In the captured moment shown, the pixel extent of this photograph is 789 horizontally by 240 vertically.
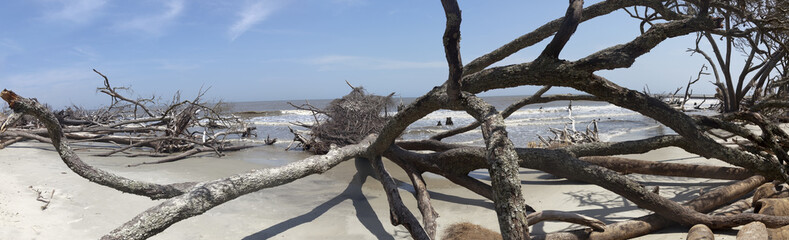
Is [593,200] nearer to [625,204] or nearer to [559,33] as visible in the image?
[625,204]

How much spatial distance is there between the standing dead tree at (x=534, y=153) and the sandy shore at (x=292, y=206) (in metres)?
0.39

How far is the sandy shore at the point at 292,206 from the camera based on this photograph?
12.0 ft

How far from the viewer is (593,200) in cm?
453

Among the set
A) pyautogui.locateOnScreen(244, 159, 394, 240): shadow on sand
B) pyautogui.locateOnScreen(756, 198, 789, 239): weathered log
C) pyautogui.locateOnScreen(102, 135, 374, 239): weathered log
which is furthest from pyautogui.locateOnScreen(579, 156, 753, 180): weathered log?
pyautogui.locateOnScreen(102, 135, 374, 239): weathered log

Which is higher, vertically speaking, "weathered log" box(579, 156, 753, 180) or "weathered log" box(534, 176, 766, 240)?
"weathered log" box(579, 156, 753, 180)

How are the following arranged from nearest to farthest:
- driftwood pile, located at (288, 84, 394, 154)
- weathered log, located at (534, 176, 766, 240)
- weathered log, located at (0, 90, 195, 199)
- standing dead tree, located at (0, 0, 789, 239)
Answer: standing dead tree, located at (0, 0, 789, 239) < weathered log, located at (0, 90, 195, 199) < weathered log, located at (534, 176, 766, 240) < driftwood pile, located at (288, 84, 394, 154)

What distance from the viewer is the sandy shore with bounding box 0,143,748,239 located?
12.0ft

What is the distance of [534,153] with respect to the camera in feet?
12.5

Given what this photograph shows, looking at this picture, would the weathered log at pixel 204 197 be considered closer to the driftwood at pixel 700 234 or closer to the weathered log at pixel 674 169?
the driftwood at pixel 700 234

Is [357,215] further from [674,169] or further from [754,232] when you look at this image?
[674,169]

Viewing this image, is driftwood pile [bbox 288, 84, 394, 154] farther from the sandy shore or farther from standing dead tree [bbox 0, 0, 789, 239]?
standing dead tree [bbox 0, 0, 789, 239]

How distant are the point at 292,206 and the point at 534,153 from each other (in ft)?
8.88

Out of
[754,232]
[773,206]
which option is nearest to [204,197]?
[754,232]

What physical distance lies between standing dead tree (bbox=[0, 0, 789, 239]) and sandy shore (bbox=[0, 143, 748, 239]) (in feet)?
1.29
